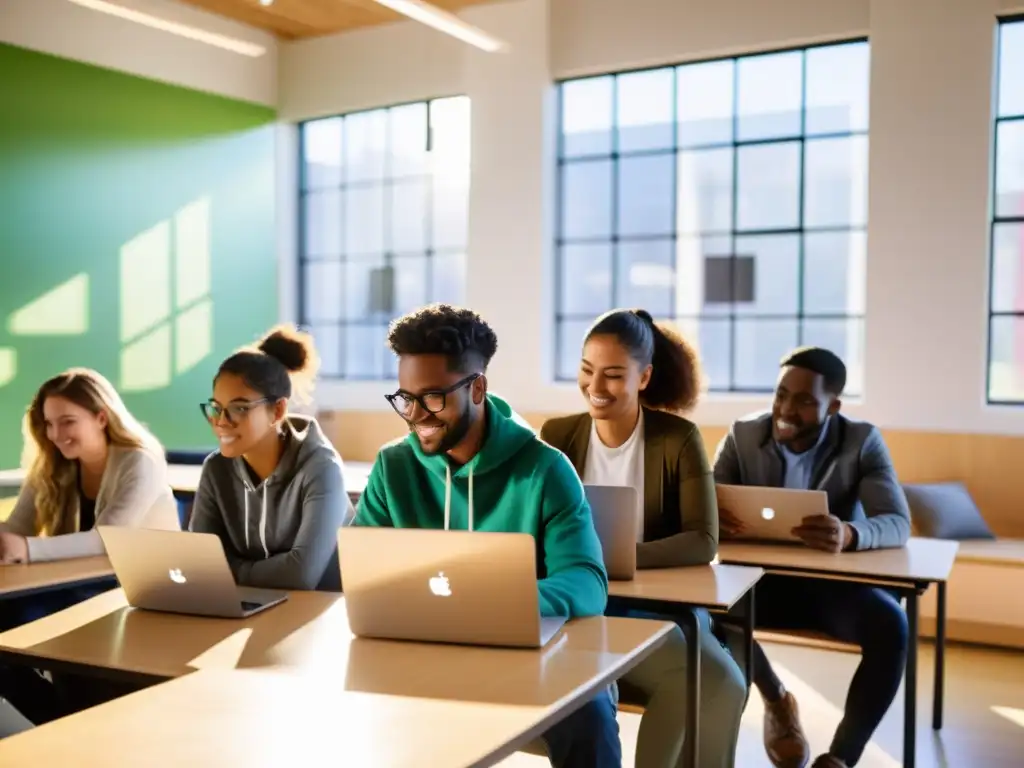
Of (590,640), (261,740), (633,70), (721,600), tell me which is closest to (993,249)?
(633,70)

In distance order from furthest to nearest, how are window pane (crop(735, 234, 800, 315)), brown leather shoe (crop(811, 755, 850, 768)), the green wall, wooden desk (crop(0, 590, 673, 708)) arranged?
window pane (crop(735, 234, 800, 315))
the green wall
brown leather shoe (crop(811, 755, 850, 768))
wooden desk (crop(0, 590, 673, 708))

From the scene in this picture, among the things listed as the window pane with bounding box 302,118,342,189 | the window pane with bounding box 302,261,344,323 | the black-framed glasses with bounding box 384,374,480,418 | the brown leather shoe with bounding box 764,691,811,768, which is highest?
the window pane with bounding box 302,118,342,189

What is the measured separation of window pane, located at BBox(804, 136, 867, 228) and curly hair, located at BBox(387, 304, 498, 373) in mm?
4120

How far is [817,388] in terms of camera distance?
346 centimetres

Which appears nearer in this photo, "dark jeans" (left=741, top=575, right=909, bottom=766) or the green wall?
"dark jeans" (left=741, top=575, right=909, bottom=766)

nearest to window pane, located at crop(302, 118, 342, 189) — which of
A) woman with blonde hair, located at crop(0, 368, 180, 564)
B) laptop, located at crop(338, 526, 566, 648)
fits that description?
woman with blonde hair, located at crop(0, 368, 180, 564)

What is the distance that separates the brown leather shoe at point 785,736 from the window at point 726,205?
2792 mm

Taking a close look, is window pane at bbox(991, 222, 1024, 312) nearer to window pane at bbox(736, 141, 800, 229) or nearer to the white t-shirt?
window pane at bbox(736, 141, 800, 229)

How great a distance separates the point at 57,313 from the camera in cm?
614

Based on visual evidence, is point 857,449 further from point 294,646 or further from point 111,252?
point 111,252

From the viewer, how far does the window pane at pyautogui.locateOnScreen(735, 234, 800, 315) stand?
19.8 feet

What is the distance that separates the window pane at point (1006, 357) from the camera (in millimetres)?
5395

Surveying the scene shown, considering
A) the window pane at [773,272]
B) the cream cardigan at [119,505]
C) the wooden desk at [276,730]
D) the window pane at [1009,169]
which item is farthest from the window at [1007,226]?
the wooden desk at [276,730]

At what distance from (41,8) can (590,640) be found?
5524 millimetres
